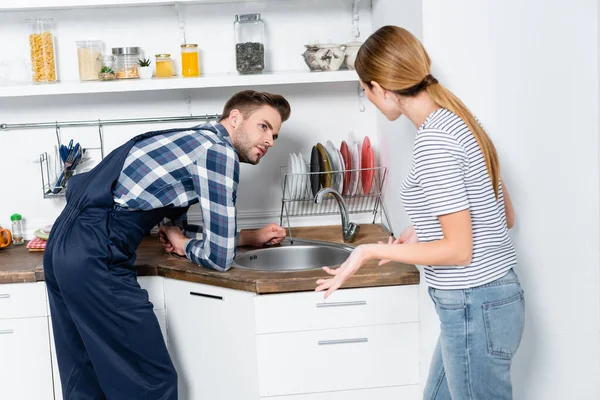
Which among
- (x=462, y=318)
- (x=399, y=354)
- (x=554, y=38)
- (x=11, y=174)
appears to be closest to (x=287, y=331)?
(x=399, y=354)

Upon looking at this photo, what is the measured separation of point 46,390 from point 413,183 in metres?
1.50

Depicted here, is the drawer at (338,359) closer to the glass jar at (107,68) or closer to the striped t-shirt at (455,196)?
the striped t-shirt at (455,196)

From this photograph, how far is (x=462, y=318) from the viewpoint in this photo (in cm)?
170

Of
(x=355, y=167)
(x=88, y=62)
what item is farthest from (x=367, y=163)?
(x=88, y=62)

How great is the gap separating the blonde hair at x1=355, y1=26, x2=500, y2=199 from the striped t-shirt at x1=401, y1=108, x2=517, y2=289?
27 millimetres

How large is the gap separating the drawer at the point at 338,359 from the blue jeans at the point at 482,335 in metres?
0.59

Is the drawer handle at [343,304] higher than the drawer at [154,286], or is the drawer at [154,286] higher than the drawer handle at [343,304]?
the drawer at [154,286]

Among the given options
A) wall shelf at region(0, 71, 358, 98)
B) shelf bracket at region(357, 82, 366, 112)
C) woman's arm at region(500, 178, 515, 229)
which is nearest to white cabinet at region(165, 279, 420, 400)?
woman's arm at region(500, 178, 515, 229)

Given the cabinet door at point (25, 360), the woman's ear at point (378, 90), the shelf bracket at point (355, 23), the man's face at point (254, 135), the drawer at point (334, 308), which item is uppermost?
the shelf bracket at point (355, 23)

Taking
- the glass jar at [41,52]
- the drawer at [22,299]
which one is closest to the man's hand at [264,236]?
the drawer at [22,299]

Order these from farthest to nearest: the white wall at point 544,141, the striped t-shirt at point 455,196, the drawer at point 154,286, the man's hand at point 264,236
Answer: the man's hand at point 264,236
the drawer at point 154,286
the white wall at point 544,141
the striped t-shirt at point 455,196

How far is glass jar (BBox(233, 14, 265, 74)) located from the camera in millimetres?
2771

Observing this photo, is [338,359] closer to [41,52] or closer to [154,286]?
[154,286]

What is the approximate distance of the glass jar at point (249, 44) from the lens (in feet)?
9.09
